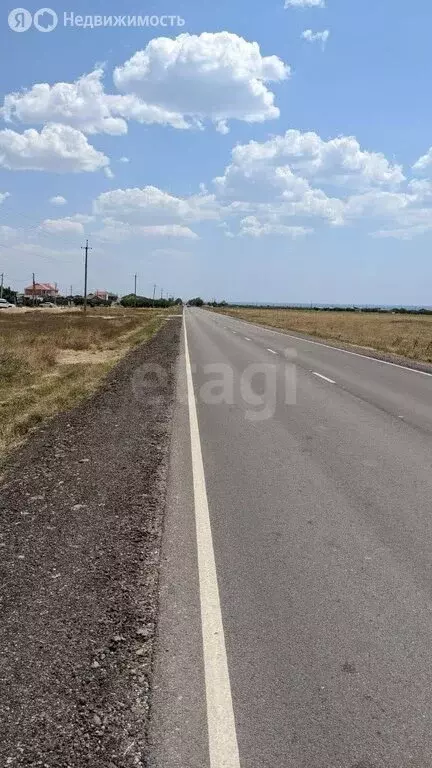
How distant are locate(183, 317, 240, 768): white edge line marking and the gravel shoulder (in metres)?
0.32

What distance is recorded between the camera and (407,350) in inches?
1198

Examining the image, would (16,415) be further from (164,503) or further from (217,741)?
(217,741)

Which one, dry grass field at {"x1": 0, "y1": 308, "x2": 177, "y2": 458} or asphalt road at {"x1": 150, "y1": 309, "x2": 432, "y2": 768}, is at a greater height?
asphalt road at {"x1": 150, "y1": 309, "x2": 432, "y2": 768}

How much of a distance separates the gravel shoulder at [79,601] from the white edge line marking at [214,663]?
317 millimetres

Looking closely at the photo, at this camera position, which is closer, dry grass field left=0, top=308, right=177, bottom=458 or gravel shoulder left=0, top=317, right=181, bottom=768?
gravel shoulder left=0, top=317, right=181, bottom=768

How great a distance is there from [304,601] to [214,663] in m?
0.95

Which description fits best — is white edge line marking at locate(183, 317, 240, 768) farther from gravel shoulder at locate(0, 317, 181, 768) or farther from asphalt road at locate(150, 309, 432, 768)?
gravel shoulder at locate(0, 317, 181, 768)

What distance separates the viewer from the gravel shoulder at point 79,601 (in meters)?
2.97

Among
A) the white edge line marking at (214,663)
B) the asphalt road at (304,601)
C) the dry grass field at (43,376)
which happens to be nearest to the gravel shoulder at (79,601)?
the asphalt road at (304,601)

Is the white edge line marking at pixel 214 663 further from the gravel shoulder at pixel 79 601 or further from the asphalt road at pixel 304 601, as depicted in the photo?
the gravel shoulder at pixel 79 601

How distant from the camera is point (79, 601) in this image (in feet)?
14.0

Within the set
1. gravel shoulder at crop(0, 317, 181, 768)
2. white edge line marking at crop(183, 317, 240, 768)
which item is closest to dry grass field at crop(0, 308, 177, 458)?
gravel shoulder at crop(0, 317, 181, 768)

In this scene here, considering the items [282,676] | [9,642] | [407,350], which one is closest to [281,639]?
[282,676]

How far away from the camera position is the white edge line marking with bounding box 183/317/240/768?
2932 mm
